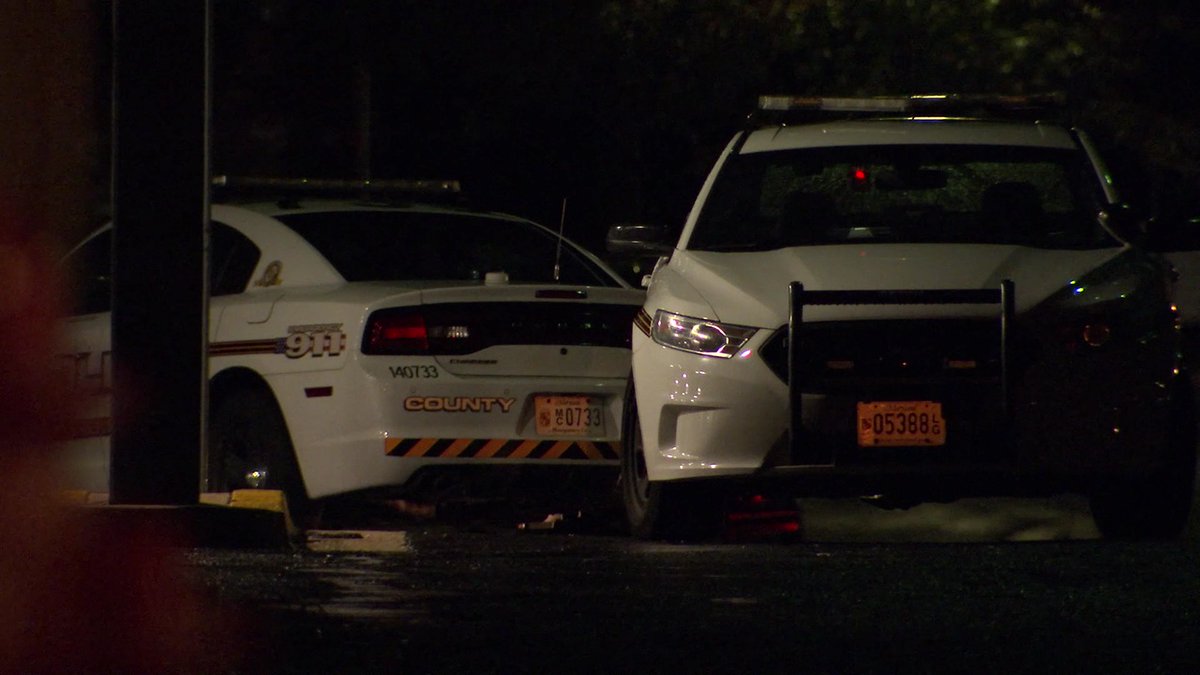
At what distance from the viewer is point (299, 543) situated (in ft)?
33.9

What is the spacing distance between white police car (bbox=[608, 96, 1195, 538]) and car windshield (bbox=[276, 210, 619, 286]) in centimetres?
175

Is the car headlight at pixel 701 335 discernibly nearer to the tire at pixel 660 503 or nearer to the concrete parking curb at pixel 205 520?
the tire at pixel 660 503

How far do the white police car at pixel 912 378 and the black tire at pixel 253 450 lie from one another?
155 centimetres

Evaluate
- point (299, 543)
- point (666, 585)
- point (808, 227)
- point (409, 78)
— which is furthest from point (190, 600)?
point (409, 78)

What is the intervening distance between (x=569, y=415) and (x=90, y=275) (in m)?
2.77

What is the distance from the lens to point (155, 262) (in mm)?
9547

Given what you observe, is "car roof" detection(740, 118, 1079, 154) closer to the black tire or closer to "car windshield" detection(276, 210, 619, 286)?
"car windshield" detection(276, 210, 619, 286)

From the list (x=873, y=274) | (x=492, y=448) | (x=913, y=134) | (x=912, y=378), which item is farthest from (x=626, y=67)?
(x=912, y=378)

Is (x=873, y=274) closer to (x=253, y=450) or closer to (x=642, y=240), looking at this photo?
(x=642, y=240)

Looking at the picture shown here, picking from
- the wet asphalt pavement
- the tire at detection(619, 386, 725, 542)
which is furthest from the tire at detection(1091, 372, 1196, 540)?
the tire at detection(619, 386, 725, 542)

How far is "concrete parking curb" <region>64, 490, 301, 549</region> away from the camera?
9.45m

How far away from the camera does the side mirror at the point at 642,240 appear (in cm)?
1070

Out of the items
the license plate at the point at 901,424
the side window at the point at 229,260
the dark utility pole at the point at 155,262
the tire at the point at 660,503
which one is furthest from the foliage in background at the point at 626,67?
the license plate at the point at 901,424

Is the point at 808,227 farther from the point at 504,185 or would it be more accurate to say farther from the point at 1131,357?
the point at 504,185
